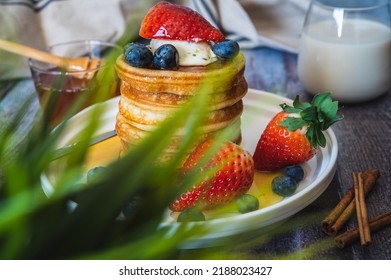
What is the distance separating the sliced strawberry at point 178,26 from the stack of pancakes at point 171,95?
0.03 meters

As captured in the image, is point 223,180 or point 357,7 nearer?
point 223,180

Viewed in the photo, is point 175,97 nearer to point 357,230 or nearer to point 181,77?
point 181,77

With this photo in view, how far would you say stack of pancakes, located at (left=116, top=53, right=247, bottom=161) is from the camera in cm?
68

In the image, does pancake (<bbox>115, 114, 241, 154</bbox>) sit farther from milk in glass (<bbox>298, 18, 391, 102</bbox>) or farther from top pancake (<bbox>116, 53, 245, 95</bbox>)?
milk in glass (<bbox>298, 18, 391, 102</bbox>)

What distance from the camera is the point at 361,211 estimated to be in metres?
0.62

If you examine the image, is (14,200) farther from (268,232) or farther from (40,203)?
(268,232)

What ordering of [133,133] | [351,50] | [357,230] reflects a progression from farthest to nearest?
1. [351,50]
2. [133,133]
3. [357,230]

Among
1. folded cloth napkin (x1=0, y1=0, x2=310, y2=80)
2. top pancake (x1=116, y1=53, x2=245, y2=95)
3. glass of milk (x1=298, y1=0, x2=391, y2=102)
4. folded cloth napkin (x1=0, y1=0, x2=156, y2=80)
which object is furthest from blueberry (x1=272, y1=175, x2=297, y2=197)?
folded cloth napkin (x1=0, y1=0, x2=156, y2=80)

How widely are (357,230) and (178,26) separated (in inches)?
11.1

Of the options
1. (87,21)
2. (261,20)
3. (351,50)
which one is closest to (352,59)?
(351,50)

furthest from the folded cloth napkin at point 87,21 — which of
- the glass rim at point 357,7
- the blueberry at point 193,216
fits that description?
the blueberry at point 193,216

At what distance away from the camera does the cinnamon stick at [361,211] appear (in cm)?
59
